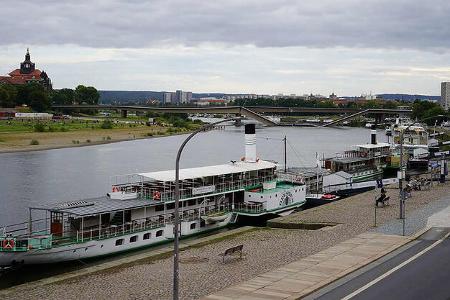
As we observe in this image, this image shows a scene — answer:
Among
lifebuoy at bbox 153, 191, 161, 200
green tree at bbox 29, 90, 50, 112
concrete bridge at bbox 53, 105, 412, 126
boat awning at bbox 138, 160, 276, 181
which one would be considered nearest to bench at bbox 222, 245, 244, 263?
lifebuoy at bbox 153, 191, 161, 200

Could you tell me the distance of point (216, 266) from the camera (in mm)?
28047

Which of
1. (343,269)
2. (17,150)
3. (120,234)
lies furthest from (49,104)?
(343,269)

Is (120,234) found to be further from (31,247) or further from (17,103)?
(17,103)

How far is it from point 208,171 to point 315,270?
17491mm

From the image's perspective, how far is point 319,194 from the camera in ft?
174

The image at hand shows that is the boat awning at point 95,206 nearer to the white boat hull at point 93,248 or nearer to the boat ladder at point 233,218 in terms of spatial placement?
the white boat hull at point 93,248

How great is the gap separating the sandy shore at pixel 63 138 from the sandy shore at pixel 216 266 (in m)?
71.6

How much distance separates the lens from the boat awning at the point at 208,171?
1511 inches

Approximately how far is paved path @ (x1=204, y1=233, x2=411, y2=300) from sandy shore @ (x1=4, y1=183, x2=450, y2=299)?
98 centimetres

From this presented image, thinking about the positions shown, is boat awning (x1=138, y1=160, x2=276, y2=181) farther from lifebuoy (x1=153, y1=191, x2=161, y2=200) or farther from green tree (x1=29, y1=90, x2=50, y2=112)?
green tree (x1=29, y1=90, x2=50, y2=112)

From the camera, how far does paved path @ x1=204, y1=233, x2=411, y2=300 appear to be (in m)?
22.1

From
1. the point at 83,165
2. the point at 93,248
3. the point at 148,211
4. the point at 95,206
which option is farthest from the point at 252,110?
the point at 93,248

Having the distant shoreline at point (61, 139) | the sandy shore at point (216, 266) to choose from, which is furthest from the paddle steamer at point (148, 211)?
the distant shoreline at point (61, 139)

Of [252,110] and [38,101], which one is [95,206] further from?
[38,101]
